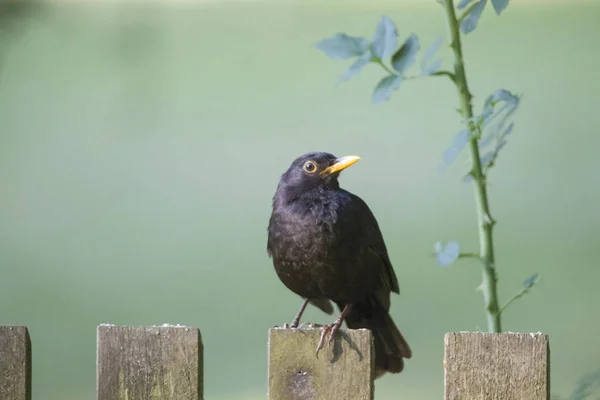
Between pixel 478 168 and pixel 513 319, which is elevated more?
pixel 478 168

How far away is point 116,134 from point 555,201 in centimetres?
193

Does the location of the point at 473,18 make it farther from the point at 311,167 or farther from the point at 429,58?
the point at 311,167

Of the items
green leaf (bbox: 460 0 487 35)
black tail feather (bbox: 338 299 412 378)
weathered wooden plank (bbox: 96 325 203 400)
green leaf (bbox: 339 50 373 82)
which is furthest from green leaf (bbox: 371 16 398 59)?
weathered wooden plank (bbox: 96 325 203 400)

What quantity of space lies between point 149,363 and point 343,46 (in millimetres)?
1245

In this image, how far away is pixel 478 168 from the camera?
9.82 feet

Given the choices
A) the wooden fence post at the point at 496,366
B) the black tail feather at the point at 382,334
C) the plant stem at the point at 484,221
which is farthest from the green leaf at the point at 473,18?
the wooden fence post at the point at 496,366

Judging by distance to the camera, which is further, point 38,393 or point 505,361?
point 38,393

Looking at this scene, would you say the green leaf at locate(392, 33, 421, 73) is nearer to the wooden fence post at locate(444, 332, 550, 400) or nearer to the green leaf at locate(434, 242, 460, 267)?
the green leaf at locate(434, 242, 460, 267)

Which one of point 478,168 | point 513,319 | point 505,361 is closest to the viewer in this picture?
point 505,361

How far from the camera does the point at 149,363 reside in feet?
6.97

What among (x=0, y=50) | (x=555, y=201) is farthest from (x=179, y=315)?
(x=555, y=201)

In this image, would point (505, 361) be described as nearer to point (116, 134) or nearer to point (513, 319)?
point (513, 319)

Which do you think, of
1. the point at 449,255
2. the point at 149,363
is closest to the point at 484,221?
the point at 449,255

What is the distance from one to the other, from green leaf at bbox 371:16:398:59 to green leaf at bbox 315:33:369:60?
4 cm
